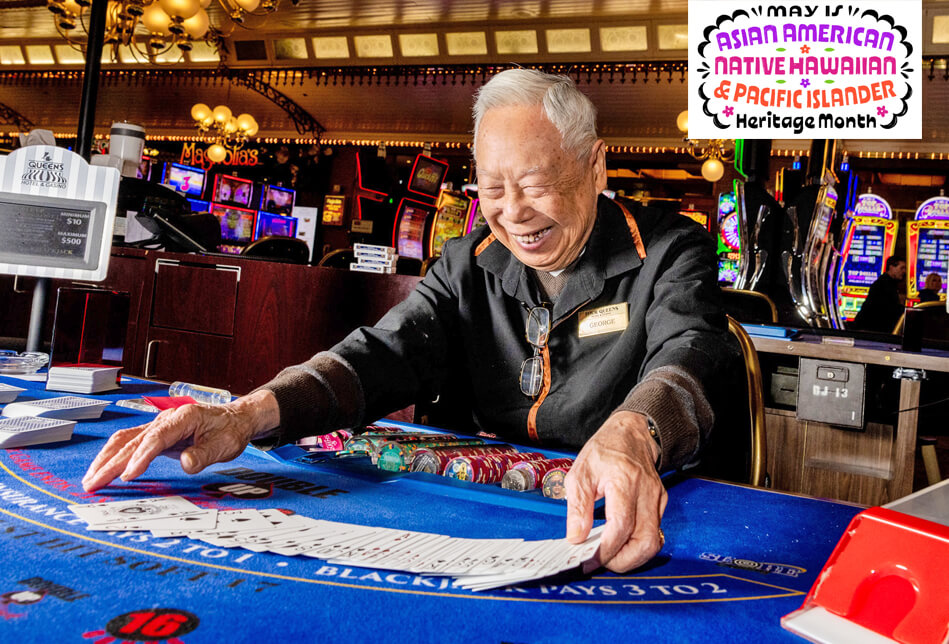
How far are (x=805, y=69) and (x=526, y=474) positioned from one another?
5.71 ft

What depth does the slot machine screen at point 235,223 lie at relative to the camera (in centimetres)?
1288

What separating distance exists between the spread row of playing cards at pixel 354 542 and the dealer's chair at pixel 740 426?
0.66 m

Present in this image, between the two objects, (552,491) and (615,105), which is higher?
(615,105)

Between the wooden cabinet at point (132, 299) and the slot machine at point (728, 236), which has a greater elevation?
the slot machine at point (728, 236)

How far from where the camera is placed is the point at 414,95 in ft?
34.4

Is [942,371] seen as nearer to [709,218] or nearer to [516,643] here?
[516,643]

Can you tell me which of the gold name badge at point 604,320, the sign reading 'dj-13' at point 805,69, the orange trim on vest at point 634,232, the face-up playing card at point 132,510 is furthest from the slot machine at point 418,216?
the face-up playing card at point 132,510

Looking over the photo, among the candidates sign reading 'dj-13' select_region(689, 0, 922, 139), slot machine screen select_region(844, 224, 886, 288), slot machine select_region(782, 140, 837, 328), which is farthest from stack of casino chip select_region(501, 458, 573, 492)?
slot machine screen select_region(844, 224, 886, 288)

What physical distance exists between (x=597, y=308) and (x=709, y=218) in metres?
9.86

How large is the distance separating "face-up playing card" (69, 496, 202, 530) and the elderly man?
0.17 metres

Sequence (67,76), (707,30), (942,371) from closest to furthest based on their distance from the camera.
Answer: (707,30) < (942,371) < (67,76)

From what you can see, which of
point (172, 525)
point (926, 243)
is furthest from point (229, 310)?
point (926, 243)

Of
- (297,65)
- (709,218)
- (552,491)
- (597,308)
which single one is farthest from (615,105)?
(552,491)

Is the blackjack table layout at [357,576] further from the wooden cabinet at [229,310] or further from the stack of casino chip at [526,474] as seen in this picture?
the wooden cabinet at [229,310]
